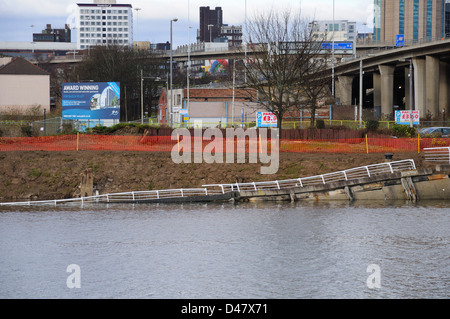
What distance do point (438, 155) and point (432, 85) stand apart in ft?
148

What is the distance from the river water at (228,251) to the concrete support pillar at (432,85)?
51.4 metres

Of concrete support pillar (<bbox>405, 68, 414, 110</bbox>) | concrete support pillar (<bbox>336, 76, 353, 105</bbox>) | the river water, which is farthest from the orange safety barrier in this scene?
concrete support pillar (<bbox>336, 76, 353, 105</bbox>)

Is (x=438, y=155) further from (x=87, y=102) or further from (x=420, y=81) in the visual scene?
(x=420, y=81)

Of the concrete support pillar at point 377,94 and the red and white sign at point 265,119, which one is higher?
the concrete support pillar at point 377,94

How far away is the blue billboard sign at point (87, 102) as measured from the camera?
7550 cm

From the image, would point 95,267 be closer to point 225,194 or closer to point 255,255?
point 255,255

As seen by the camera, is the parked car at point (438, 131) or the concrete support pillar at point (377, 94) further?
the concrete support pillar at point (377, 94)

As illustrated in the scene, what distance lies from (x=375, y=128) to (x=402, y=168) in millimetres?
20207

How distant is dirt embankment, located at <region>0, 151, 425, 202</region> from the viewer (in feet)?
162

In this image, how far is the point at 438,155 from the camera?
51.5m

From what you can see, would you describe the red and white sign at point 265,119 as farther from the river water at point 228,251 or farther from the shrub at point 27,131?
the shrub at point 27,131

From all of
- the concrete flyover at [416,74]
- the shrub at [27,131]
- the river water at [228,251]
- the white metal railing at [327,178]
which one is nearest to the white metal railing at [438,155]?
the white metal railing at [327,178]
